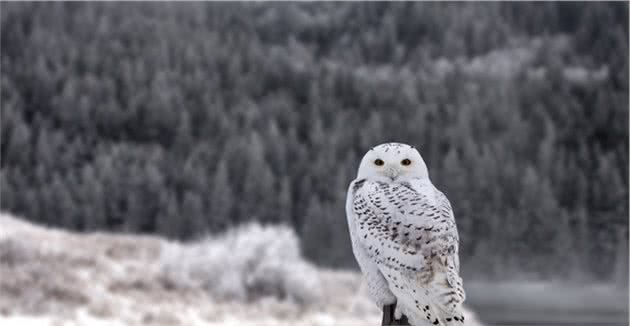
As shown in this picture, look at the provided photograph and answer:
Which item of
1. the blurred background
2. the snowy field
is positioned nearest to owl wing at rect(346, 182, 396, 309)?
the snowy field

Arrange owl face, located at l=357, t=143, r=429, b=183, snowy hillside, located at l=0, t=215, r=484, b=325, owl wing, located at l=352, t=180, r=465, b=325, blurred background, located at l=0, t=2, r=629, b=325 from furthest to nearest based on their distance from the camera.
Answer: blurred background, located at l=0, t=2, r=629, b=325 < snowy hillside, located at l=0, t=215, r=484, b=325 < owl face, located at l=357, t=143, r=429, b=183 < owl wing, located at l=352, t=180, r=465, b=325

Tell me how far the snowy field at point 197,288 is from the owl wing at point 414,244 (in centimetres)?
337

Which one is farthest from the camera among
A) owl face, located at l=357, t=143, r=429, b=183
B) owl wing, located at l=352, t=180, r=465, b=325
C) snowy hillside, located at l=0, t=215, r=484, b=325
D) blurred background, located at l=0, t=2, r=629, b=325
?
blurred background, located at l=0, t=2, r=629, b=325

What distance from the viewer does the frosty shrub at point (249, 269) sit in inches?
183

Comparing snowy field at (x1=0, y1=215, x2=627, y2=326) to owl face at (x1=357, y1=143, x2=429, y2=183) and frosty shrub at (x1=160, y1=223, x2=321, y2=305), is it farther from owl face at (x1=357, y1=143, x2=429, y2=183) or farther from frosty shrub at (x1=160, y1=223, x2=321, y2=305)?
Answer: owl face at (x1=357, y1=143, x2=429, y2=183)

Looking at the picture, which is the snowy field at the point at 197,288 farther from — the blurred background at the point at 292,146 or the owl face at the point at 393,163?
the owl face at the point at 393,163

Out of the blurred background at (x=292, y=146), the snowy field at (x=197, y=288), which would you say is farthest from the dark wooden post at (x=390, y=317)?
the blurred background at (x=292, y=146)

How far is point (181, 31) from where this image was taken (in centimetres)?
566

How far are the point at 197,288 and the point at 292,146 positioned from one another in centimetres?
125

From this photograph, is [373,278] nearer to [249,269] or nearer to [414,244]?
[414,244]

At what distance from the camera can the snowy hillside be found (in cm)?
456

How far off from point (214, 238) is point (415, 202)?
4.07m

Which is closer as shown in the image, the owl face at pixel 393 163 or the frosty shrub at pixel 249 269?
the owl face at pixel 393 163

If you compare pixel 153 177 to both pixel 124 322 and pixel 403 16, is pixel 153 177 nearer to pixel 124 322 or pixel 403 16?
pixel 124 322
